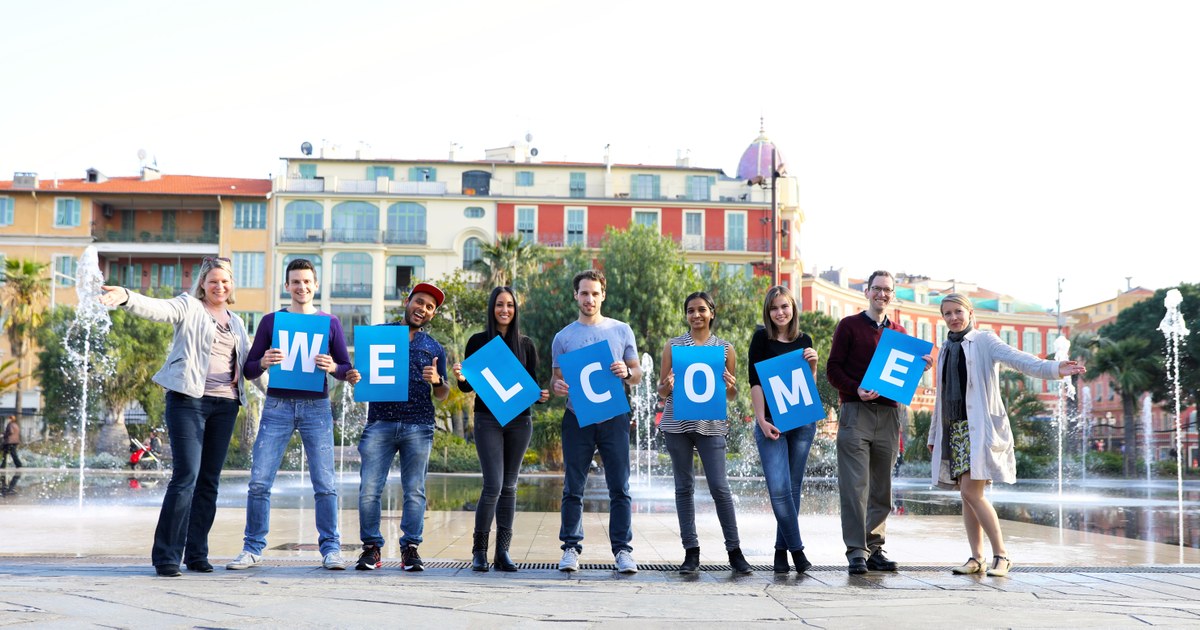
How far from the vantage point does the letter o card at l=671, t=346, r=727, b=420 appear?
7.11 m

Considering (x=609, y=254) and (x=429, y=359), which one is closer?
(x=429, y=359)

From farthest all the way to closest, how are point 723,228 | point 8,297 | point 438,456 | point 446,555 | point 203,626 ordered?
point 723,228
point 8,297
point 438,456
point 446,555
point 203,626

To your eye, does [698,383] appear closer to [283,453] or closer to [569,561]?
[569,561]

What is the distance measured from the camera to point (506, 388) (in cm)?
711

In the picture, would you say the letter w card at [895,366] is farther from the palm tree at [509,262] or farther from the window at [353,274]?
the window at [353,274]

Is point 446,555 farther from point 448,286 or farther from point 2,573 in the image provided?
point 448,286

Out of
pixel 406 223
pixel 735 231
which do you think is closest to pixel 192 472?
pixel 406 223

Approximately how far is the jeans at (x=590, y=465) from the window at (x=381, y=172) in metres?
57.4

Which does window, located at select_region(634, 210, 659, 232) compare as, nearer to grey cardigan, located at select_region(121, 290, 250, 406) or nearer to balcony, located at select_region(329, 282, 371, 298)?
balcony, located at select_region(329, 282, 371, 298)

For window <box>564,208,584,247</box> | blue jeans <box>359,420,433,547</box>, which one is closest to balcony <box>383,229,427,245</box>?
window <box>564,208,584,247</box>

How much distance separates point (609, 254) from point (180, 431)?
37.0 meters

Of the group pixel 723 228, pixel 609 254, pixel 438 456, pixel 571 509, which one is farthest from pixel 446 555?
pixel 723 228

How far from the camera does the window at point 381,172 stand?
206 feet

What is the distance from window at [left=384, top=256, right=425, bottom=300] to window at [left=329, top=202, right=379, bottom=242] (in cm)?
160
